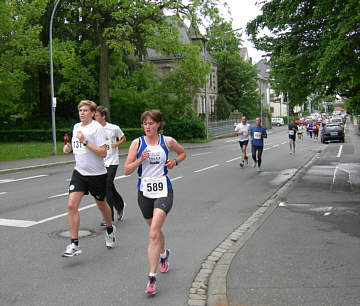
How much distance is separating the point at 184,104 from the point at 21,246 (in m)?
33.8

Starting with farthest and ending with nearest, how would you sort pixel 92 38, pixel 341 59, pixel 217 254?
pixel 92 38 → pixel 341 59 → pixel 217 254

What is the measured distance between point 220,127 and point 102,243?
45.6 meters

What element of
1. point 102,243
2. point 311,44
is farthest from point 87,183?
point 311,44

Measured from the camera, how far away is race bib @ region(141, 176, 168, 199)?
482cm

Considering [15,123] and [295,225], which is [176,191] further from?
[15,123]

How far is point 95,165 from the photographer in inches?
236

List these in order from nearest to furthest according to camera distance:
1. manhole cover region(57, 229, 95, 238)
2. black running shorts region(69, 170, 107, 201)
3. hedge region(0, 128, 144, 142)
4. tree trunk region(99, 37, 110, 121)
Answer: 1. black running shorts region(69, 170, 107, 201)
2. manhole cover region(57, 229, 95, 238)
3. tree trunk region(99, 37, 110, 121)
4. hedge region(0, 128, 144, 142)

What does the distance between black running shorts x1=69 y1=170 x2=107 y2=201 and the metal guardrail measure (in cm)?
4063

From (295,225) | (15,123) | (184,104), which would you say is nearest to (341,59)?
(295,225)

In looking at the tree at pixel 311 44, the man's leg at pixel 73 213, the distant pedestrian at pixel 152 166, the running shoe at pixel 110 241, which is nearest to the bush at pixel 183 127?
the tree at pixel 311 44

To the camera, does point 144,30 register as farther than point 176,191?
Yes

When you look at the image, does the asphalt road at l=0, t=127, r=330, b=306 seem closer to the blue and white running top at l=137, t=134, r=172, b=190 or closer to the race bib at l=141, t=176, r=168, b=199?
the race bib at l=141, t=176, r=168, b=199

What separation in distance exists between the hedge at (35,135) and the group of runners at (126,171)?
2633cm

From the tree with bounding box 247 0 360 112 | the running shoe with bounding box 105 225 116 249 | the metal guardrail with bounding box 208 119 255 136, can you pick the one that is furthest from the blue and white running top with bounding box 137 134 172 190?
the metal guardrail with bounding box 208 119 255 136
